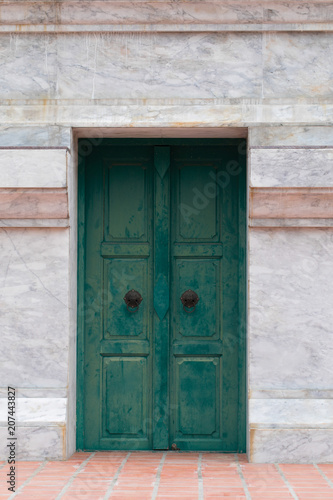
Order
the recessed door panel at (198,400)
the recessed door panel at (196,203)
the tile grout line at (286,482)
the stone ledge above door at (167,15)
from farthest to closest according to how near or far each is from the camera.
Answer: the recessed door panel at (196,203) → the recessed door panel at (198,400) → the stone ledge above door at (167,15) → the tile grout line at (286,482)

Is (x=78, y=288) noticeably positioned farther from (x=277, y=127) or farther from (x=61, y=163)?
(x=277, y=127)

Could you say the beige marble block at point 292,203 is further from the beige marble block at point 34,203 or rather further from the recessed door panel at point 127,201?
the beige marble block at point 34,203

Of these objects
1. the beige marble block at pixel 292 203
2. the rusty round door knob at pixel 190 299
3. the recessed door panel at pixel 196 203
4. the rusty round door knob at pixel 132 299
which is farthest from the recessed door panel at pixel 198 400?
the beige marble block at pixel 292 203

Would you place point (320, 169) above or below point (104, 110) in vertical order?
below

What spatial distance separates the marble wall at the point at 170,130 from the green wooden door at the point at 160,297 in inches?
12.4

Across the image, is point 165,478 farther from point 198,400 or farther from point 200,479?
point 198,400

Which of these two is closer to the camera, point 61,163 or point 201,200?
point 61,163

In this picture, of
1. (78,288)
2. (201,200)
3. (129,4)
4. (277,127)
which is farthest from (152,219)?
(129,4)

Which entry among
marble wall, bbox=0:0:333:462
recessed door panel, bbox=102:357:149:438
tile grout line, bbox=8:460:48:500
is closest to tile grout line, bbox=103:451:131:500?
recessed door panel, bbox=102:357:149:438

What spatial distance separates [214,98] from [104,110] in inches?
35.1

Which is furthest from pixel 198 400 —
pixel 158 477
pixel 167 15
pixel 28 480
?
pixel 167 15

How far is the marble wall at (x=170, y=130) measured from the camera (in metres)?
5.23

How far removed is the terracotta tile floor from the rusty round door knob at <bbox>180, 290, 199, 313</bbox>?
122 cm

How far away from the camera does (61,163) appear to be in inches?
207
